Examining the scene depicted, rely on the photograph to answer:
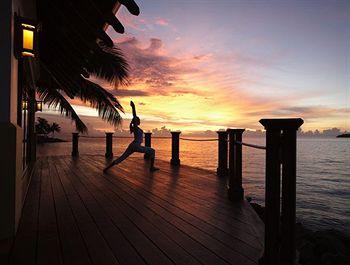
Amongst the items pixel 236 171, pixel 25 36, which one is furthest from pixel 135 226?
pixel 25 36

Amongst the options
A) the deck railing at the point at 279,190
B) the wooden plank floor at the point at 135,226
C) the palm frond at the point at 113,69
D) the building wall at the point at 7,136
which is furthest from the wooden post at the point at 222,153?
the palm frond at the point at 113,69

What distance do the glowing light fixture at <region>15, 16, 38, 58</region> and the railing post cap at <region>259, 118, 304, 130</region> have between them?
2.94 metres

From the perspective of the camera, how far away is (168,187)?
564 centimetres

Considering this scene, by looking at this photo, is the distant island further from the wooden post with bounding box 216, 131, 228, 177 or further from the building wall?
the building wall

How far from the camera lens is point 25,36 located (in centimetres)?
331

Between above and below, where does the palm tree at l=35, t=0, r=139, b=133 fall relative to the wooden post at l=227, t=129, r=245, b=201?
above

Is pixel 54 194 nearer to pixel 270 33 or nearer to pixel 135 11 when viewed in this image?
pixel 135 11

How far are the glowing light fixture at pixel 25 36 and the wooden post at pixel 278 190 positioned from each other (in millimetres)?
2932

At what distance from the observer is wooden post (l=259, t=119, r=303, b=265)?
6.77ft

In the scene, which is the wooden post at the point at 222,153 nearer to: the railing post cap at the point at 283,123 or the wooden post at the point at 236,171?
the wooden post at the point at 236,171

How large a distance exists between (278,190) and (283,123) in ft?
1.76

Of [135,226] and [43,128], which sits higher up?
[43,128]

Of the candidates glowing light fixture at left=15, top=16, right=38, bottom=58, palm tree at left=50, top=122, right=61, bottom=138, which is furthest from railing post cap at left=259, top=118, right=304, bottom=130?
palm tree at left=50, top=122, right=61, bottom=138

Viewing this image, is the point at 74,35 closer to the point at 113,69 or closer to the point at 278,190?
the point at 278,190
